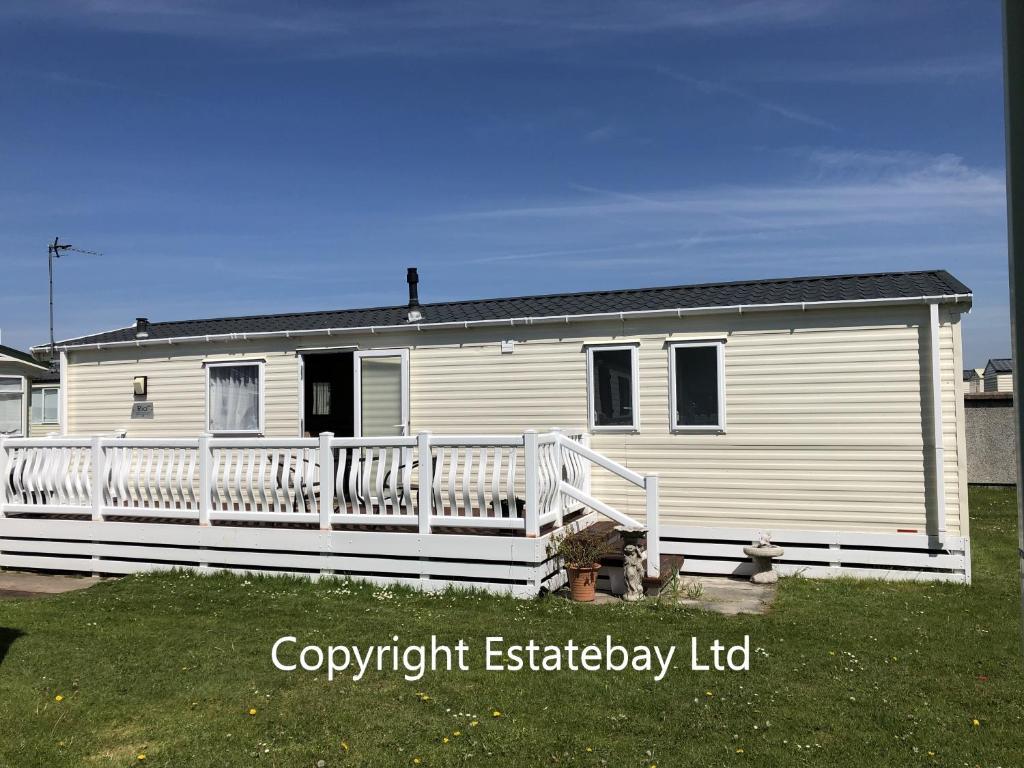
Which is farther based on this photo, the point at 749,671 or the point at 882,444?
the point at 882,444

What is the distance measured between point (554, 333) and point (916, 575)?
4.49m

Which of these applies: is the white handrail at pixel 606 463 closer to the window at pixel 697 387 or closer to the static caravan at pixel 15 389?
the window at pixel 697 387

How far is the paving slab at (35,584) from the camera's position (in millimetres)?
7641

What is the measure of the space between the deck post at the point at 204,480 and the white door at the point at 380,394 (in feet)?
6.74

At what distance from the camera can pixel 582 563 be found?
6.95 metres

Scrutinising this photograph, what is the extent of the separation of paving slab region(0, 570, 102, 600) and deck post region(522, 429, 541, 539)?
443cm

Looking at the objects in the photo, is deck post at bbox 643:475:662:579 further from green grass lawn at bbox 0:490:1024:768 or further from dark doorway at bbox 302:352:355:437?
dark doorway at bbox 302:352:355:437

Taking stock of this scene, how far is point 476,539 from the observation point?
282 inches

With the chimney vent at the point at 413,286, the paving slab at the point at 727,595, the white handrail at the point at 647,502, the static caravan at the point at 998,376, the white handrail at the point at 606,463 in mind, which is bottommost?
the paving slab at the point at 727,595

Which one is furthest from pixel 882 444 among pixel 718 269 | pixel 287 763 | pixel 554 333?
pixel 718 269

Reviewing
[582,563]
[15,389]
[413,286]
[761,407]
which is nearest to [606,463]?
[582,563]

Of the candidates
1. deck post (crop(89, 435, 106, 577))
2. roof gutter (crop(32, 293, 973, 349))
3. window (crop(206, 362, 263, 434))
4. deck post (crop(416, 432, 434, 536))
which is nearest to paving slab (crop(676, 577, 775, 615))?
deck post (crop(416, 432, 434, 536))

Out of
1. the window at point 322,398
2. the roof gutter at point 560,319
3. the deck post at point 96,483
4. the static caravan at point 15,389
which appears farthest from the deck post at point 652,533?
the static caravan at point 15,389

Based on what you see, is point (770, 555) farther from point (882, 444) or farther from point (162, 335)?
point (162, 335)
